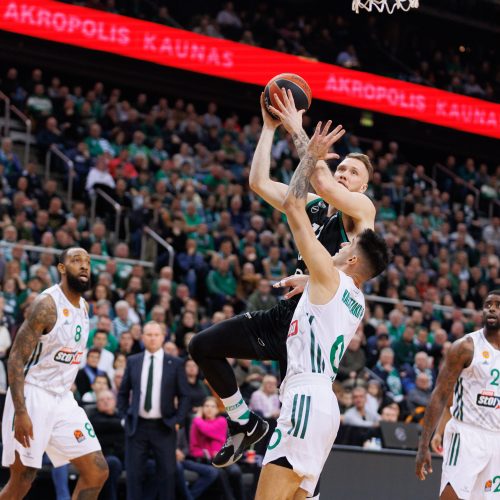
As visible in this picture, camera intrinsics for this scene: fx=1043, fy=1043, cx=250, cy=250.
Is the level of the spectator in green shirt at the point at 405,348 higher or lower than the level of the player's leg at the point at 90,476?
higher

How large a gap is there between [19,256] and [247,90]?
10.7 metres

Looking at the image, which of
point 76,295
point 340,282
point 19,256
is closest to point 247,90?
point 19,256

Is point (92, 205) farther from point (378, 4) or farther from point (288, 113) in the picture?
point (288, 113)

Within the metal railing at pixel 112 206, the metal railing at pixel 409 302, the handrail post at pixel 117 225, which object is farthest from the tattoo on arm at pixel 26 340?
the metal railing at pixel 409 302

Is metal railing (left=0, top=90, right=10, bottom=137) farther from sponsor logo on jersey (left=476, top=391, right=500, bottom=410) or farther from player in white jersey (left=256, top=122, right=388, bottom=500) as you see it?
player in white jersey (left=256, top=122, right=388, bottom=500)

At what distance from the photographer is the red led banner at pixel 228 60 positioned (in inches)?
740

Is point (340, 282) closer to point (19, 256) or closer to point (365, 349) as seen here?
point (19, 256)

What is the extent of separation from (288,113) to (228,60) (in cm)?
1514

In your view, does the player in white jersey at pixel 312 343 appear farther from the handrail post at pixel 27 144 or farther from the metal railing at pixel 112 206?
the handrail post at pixel 27 144

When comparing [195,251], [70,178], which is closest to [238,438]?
[195,251]

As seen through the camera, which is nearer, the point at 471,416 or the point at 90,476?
the point at 90,476

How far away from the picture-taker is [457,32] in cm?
2883

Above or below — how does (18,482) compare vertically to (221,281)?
below

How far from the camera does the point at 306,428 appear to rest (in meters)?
5.69
